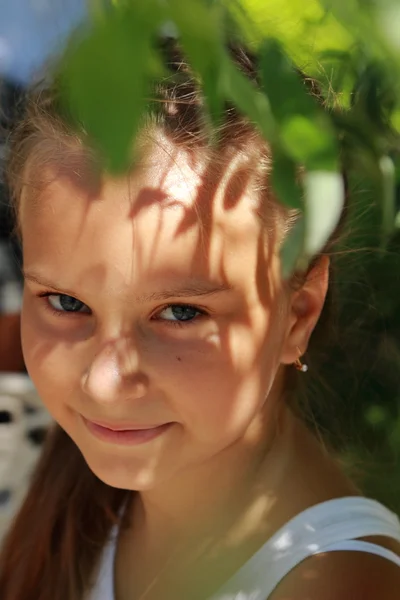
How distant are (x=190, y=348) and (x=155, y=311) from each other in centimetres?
5

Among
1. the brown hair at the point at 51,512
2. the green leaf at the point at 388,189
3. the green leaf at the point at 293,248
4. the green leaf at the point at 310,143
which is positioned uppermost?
the green leaf at the point at 310,143

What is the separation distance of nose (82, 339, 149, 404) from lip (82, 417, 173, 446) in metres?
0.06

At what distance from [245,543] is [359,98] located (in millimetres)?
575

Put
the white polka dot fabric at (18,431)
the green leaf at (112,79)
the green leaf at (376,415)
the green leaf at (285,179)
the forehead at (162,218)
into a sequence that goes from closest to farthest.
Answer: the green leaf at (112,79) → the green leaf at (285,179) → the forehead at (162,218) → the green leaf at (376,415) → the white polka dot fabric at (18,431)

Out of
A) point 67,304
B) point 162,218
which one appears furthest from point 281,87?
point 67,304

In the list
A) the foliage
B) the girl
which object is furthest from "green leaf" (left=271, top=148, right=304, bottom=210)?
the girl

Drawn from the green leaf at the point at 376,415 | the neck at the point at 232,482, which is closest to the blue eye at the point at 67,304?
the neck at the point at 232,482

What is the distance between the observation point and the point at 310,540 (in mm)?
813

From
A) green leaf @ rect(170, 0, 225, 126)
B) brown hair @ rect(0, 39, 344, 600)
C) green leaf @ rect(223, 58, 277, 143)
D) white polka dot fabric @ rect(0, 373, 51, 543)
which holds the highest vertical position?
green leaf @ rect(170, 0, 225, 126)

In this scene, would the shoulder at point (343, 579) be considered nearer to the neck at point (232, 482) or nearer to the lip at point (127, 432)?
the neck at point (232, 482)

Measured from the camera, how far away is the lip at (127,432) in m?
0.73

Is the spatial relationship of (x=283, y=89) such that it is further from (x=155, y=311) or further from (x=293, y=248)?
(x=155, y=311)

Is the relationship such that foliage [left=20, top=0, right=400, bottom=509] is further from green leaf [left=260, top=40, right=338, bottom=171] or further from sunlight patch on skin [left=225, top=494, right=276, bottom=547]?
sunlight patch on skin [left=225, top=494, right=276, bottom=547]

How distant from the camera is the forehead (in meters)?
0.65
